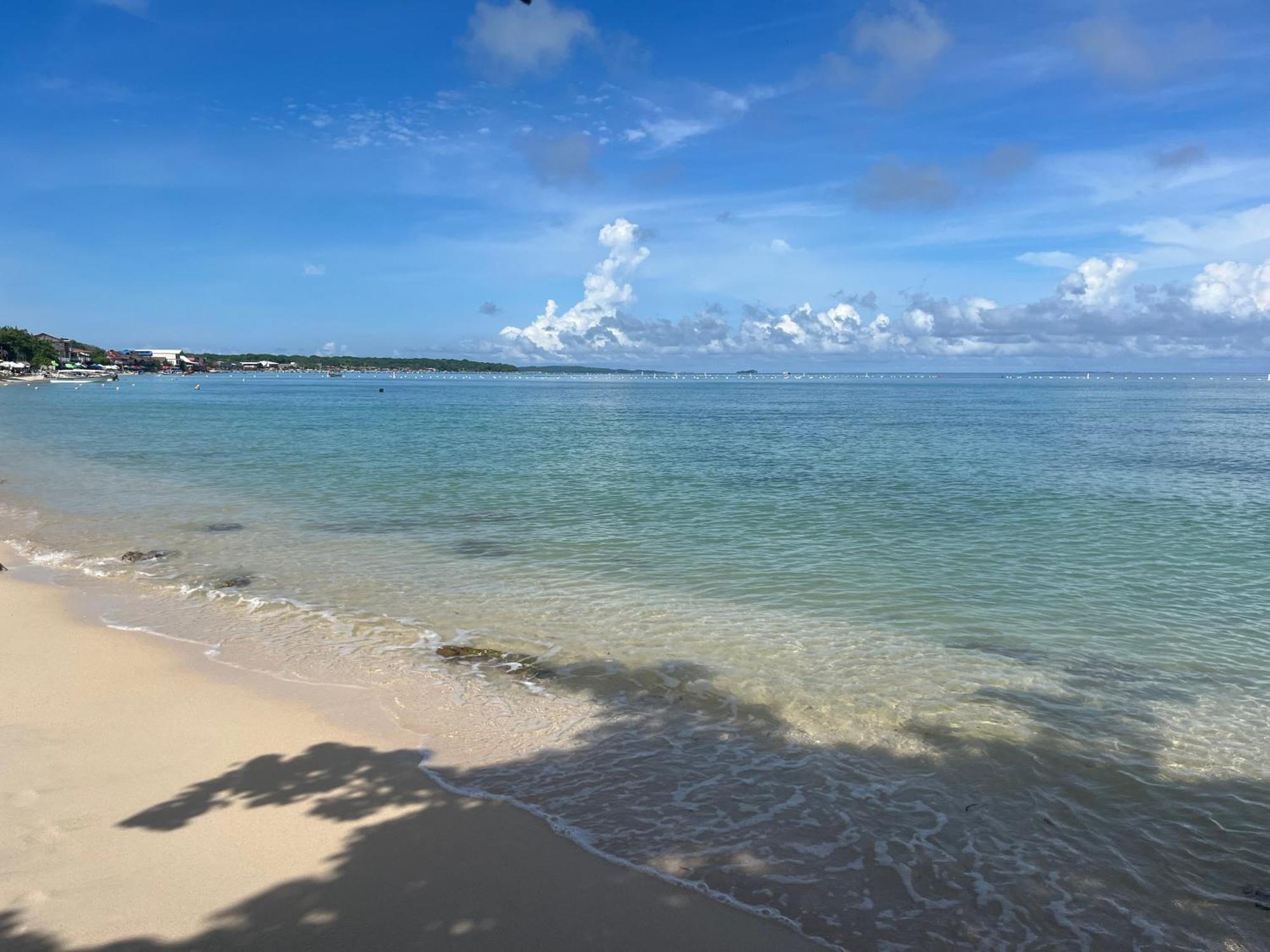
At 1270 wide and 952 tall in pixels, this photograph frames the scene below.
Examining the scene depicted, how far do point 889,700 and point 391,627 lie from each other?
324 inches

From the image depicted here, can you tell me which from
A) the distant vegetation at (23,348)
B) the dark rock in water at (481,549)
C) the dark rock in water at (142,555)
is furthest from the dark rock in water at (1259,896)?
the distant vegetation at (23,348)

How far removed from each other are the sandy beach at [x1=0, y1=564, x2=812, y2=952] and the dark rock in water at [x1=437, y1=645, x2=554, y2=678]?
7.54 feet

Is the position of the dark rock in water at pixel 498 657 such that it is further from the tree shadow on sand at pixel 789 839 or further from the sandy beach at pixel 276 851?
the sandy beach at pixel 276 851

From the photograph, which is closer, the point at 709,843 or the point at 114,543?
the point at 709,843

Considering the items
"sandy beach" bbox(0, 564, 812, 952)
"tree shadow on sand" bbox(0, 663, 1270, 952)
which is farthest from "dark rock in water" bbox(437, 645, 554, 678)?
"sandy beach" bbox(0, 564, 812, 952)

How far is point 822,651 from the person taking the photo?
40.6 feet

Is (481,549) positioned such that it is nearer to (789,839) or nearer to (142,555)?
(142,555)

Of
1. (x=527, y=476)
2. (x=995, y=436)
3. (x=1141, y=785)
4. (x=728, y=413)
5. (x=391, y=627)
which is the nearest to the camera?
(x=1141, y=785)

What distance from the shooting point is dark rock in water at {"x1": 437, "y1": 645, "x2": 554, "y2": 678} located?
11453 millimetres

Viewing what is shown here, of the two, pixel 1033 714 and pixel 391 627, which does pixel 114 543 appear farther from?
pixel 1033 714

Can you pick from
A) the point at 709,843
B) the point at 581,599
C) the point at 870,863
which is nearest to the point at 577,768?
the point at 709,843

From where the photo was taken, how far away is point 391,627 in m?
13.6

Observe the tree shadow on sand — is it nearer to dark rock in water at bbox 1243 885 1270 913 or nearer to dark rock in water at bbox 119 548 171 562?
dark rock in water at bbox 1243 885 1270 913

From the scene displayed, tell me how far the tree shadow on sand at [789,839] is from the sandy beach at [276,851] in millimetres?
32
